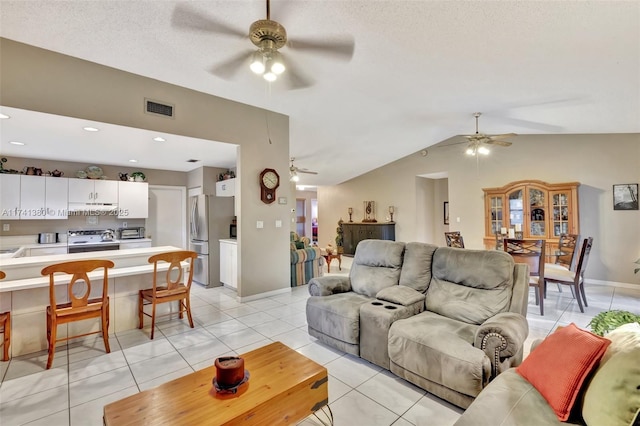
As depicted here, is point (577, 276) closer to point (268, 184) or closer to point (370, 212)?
point (268, 184)

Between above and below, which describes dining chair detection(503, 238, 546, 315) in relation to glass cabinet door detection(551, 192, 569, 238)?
below

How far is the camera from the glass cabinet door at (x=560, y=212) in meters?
5.61

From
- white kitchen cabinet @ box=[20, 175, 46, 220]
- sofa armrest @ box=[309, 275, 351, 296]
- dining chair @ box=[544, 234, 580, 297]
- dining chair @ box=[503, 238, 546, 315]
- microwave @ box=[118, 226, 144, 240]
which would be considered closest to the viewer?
sofa armrest @ box=[309, 275, 351, 296]

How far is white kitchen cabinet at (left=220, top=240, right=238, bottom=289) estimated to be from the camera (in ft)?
15.8

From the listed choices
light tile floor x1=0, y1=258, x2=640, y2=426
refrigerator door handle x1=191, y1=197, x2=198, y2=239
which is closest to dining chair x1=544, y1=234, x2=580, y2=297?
light tile floor x1=0, y1=258, x2=640, y2=426

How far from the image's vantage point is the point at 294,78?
3.68m

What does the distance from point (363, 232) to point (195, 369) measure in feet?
23.5

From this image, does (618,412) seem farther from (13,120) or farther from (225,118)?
(13,120)

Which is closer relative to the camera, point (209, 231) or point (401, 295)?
point (401, 295)

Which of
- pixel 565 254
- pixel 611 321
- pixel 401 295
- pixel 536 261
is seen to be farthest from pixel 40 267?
pixel 565 254

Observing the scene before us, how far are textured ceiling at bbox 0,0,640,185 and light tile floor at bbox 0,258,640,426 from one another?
9.45 feet

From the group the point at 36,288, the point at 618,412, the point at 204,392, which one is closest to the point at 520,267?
the point at 618,412

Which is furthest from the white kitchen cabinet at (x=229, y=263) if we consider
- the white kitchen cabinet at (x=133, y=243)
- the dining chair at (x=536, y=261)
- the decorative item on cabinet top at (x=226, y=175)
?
the dining chair at (x=536, y=261)

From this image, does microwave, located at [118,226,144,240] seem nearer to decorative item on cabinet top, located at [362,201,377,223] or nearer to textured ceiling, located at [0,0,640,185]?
textured ceiling, located at [0,0,640,185]
